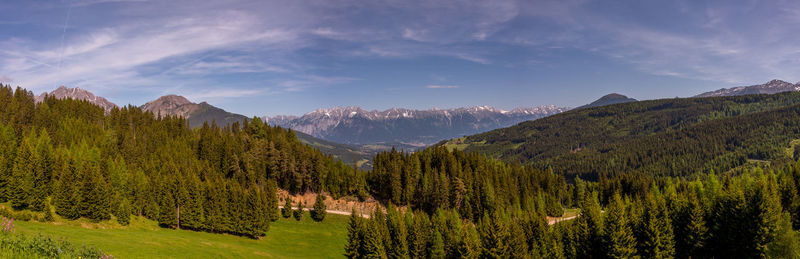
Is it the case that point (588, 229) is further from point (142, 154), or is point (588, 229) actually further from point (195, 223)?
point (142, 154)

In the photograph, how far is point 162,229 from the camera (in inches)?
3337

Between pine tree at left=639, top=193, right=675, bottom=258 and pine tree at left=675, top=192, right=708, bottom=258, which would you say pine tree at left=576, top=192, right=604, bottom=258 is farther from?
pine tree at left=675, top=192, right=708, bottom=258

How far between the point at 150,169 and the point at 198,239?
151 feet

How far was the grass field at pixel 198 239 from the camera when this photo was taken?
51.5 metres

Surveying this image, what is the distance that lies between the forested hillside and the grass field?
403 centimetres

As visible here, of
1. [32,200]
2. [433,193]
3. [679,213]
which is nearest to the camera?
[32,200]

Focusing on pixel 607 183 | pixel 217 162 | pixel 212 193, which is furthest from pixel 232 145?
pixel 607 183

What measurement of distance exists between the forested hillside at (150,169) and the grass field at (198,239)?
13.2ft

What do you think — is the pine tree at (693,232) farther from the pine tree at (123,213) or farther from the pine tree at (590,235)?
the pine tree at (123,213)

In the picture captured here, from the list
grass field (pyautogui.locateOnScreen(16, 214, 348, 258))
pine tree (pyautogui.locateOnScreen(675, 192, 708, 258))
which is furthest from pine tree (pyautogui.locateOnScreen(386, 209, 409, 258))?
pine tree (pyautogui.locateOnScreen(675, 192, 708, 258))

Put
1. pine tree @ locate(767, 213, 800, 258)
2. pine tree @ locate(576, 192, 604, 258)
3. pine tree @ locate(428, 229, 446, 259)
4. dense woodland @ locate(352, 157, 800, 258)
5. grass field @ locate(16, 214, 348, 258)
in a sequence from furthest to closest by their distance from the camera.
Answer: pine tree @ locate(428, 229, 446, 259)
pine tree @ locate(576, 192, 604, 258)
dense woodland @ locate(352, 157, 800, 258)
pine tree @ locate(767, 213, 800, 258)
grass field @ locate(16, 214, 348, 258)

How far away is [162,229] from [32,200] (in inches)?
896

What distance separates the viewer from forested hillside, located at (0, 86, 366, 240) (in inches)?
2918

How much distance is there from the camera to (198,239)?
78500 millimetres
